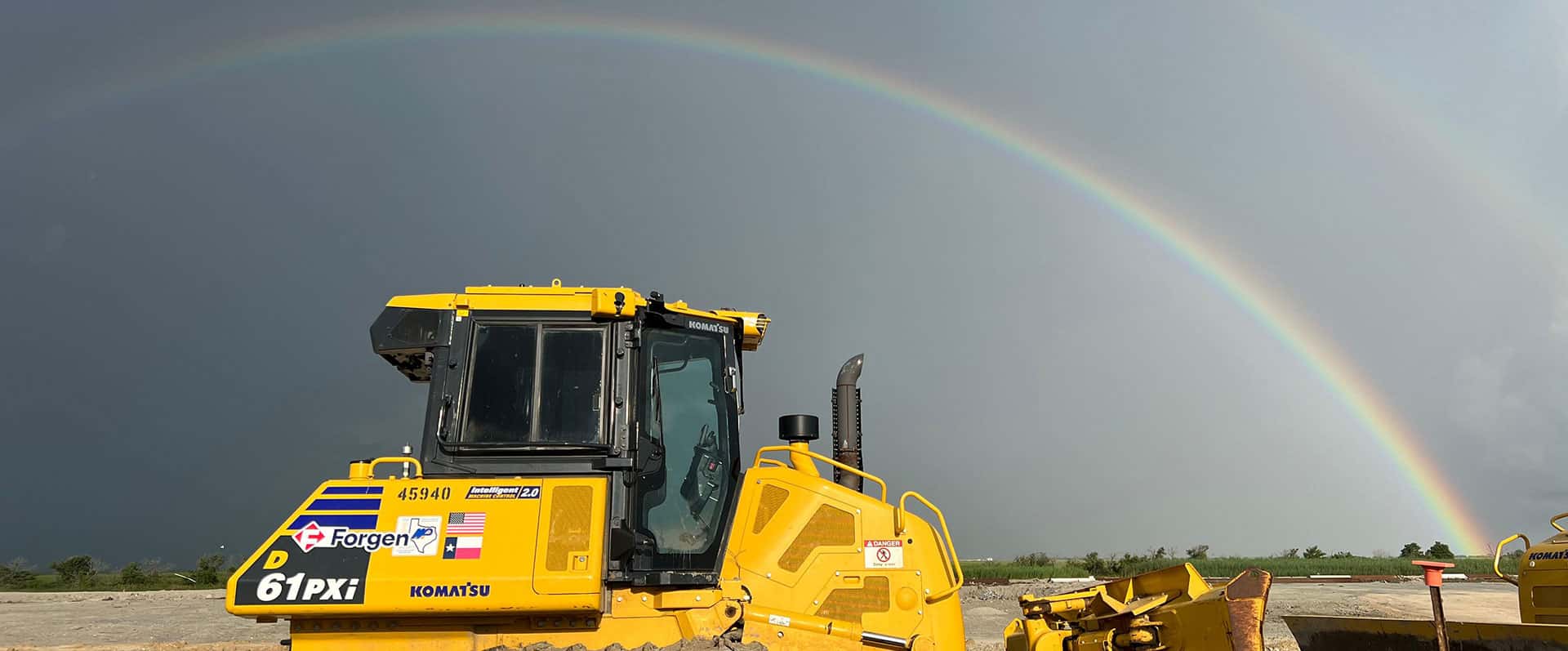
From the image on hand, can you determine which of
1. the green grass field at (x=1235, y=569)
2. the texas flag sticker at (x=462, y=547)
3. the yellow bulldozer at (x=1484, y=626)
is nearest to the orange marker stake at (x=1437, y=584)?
the yellow bulldozer at (x=1484, y=626)

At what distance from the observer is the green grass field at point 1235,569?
106 feet

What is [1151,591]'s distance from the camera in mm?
7008

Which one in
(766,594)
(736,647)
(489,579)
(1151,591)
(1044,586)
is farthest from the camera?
(1044,586)

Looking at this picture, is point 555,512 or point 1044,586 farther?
point 1044,586

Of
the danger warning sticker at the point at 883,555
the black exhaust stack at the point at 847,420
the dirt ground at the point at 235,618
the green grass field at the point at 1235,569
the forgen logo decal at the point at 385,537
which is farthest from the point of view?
the green grass field at the point at 1235,569

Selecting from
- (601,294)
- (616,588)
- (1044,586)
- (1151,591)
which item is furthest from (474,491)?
(1044,586)

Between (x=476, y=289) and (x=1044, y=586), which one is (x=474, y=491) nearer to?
(x=476, y=289)

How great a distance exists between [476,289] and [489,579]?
2051 millimetres

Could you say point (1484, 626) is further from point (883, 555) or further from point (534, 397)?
point (534, 397)

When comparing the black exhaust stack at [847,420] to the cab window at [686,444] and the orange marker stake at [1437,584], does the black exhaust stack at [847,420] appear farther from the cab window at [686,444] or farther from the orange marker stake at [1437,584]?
the orange marker stake at [1437,584]

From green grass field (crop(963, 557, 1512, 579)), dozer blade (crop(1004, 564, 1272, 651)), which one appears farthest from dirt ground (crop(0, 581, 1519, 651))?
dozer blade (crop(1004, 564, 1272, 651))

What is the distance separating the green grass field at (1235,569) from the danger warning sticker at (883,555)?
25.6 metres

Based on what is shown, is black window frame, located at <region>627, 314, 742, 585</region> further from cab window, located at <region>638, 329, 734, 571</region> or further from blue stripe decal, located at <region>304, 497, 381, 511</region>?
blue stripe decal, located at <region>304, 497, 381, 511</region>

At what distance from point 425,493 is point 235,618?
69.0 ft
